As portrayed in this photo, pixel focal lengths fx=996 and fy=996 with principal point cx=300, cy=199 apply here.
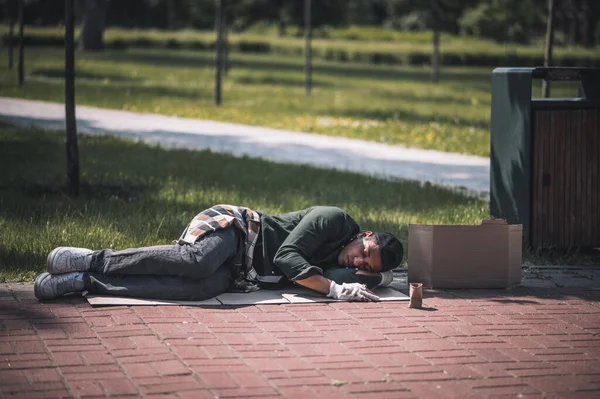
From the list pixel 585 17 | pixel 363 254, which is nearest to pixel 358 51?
pixel 585 17

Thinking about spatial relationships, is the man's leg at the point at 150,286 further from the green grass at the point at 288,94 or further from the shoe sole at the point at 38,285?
Result: the green grass at the point at 288,94

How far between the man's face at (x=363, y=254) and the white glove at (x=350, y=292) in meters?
0.16

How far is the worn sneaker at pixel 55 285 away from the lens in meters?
6.24

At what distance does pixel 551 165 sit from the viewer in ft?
26.9

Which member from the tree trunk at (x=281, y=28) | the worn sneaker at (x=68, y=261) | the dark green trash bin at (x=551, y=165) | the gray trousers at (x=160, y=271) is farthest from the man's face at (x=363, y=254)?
the tree trunk at (x=281, y=28)

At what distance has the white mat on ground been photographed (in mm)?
6254

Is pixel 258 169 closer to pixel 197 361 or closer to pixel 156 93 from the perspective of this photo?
pixel 197 361

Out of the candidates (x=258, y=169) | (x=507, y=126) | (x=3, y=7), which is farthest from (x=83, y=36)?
(x=507, y=126)

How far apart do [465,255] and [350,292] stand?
986 mm

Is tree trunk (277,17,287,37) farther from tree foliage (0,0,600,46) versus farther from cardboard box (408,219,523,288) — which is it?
cardboard box (408,219,523,288)

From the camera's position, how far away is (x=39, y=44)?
4516 cm

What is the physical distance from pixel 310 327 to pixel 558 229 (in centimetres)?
316

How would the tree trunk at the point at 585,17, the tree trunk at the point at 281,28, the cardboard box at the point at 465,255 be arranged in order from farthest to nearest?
the tree trunk at the point at 585,17 < the tree trunk at the point at 281,28 < the cardboard box at the point at 465,255

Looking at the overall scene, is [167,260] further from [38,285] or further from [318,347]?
[318,347]
